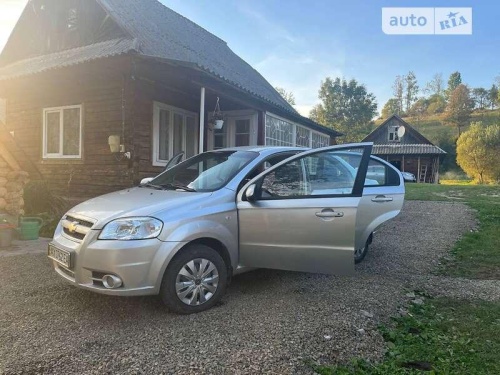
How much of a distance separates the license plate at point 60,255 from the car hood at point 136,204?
37cm

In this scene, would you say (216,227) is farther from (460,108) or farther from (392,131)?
(460,108)

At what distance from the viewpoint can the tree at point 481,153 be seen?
31.2 metres

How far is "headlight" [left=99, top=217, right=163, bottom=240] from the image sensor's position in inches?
123

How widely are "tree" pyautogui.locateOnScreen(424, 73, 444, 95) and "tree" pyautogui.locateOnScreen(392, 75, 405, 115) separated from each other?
17.7ft

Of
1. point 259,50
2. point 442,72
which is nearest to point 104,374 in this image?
point 259,50

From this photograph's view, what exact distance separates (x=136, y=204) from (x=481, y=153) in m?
35.6

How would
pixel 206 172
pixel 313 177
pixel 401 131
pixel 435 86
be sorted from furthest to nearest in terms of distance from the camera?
pixel 435 86 < pixel 401 131 < pixel 206 172 < pixel 313 177

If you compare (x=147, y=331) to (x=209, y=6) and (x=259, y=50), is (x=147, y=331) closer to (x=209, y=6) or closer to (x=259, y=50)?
(x=209, y=6)

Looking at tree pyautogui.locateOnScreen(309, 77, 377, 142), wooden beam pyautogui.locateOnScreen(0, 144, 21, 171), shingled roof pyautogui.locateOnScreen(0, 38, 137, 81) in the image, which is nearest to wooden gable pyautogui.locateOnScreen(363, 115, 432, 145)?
tree pyautogui.locateOnScreen(309, 77, 377, 142)

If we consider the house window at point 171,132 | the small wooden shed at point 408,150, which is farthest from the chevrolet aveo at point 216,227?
the small wooden shed at point 408,150

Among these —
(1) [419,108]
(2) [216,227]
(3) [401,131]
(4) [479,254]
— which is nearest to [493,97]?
(1) [419,108]

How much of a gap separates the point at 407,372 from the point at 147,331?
201 cm

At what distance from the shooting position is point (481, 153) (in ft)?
104

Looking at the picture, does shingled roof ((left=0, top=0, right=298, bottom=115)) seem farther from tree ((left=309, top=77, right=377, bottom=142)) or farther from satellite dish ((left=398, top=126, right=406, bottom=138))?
tree ((left=309, top=77, right=377, bottom=142))
